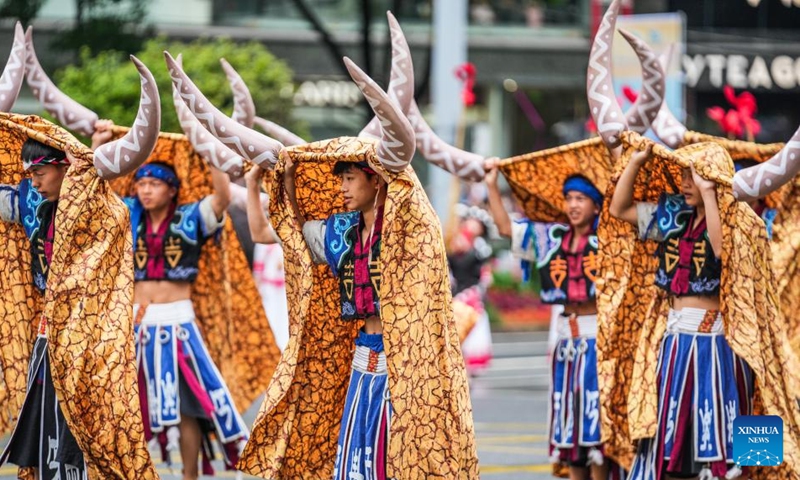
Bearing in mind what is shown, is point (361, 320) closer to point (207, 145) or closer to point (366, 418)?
point (366, 418)

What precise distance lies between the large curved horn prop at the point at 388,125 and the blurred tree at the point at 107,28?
11.2 metres

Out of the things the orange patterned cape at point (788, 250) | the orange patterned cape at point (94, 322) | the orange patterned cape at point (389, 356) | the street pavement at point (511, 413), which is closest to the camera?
the orange patterned cape at point (389, 356)

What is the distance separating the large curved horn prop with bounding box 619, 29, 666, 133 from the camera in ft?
29.0

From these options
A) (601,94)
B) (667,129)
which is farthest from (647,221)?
(667,129)

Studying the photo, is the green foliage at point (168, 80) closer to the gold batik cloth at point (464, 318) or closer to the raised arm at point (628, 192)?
the gold batik cloth at point (464, 318)

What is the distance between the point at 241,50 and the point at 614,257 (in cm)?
1015

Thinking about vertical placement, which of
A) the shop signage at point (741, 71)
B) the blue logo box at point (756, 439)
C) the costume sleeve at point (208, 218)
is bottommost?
the blue logo box at point (756, 439)

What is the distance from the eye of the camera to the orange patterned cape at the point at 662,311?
8.19m

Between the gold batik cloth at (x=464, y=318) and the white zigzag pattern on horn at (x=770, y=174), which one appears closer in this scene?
the white zigzag pattern on horn at (x=770, y=174)

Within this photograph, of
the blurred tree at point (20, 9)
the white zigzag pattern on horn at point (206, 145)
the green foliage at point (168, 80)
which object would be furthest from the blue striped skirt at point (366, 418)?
the blurred tree at point (20, 9)

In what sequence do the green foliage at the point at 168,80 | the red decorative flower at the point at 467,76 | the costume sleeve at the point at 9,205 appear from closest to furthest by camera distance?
the costume sleeve at the point at 9,205 → the red decorative flower at the point at 467,76 → the green foliage at the point at 168,80

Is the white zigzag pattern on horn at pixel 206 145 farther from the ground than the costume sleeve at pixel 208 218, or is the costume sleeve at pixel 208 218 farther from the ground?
the white zigzag pattern on horn at pixel 206 145

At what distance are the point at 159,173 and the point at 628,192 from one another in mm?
2807

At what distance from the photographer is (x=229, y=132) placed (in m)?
7.74
